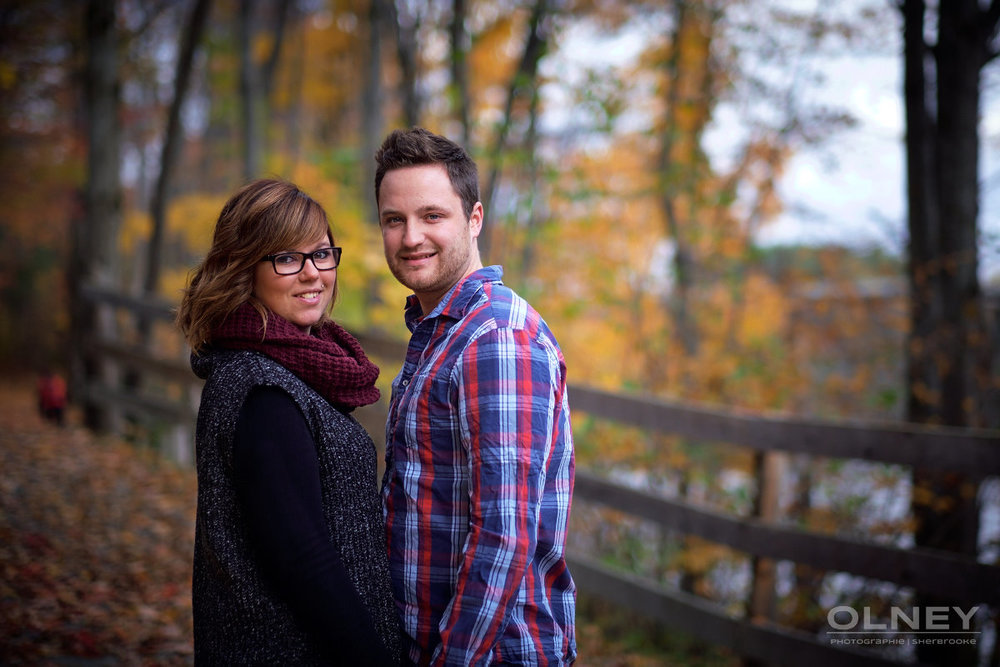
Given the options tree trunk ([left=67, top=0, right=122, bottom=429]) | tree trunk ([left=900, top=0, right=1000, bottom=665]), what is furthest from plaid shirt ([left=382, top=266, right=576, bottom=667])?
tree trunk ([left=67, top=0, right=122, bottom=429])

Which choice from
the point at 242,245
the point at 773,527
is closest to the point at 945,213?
the point at 773,527

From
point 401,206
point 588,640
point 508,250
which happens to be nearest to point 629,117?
point 508,250

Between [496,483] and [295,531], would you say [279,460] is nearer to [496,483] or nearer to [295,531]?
[295,531]

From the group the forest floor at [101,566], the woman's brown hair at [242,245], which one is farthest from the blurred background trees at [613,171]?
the woman's brown hair at [242,245]

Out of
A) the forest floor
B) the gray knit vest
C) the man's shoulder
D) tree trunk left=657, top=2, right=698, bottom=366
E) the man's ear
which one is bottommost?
the forest floor

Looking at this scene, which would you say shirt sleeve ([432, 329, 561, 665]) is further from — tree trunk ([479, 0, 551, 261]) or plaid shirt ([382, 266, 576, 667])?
Answer: tree trunk ([479, 0, 551, 261])

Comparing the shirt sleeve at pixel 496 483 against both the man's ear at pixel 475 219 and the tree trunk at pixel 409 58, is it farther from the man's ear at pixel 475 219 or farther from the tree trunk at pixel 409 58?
the tree trunk at pixel 409 58

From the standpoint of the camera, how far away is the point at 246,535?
5.07ft

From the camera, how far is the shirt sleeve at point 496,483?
1.52 meters

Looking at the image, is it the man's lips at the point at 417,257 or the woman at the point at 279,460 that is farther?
the man's lips at the point at 417,257

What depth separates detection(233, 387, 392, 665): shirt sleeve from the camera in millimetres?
1451

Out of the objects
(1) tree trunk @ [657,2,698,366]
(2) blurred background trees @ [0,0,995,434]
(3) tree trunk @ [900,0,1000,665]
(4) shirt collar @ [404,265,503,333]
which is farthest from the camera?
(1) tree trunk @ [657,2,698,366]

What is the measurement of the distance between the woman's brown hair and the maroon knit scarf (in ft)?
0.09

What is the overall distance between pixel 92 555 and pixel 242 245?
349cm
